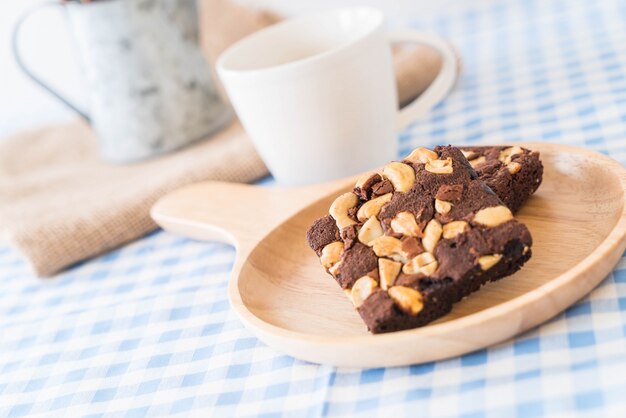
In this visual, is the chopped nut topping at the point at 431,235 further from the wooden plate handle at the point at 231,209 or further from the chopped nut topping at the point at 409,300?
the wooden plate handle at the point at 231,209

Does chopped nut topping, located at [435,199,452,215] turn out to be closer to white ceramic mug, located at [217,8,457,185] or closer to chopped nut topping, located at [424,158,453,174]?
chopped nut topping, located at [424,158,453,174]

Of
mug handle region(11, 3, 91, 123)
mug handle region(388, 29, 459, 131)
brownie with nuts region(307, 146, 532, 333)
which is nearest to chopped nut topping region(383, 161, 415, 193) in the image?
brownie with nuts region(307, 146, 532, 333)

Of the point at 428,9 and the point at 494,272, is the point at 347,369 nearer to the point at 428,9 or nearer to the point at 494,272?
the point at 494,272

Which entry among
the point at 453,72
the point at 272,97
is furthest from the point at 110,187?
the point at 453,72

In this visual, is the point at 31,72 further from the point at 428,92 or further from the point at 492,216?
the point at 492,216

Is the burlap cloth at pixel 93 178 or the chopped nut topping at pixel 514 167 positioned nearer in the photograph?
the chopped nut topping at pixel 514 167

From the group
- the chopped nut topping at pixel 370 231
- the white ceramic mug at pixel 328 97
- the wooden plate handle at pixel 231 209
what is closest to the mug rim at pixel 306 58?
the white ceramic mug at pixel 328 97
